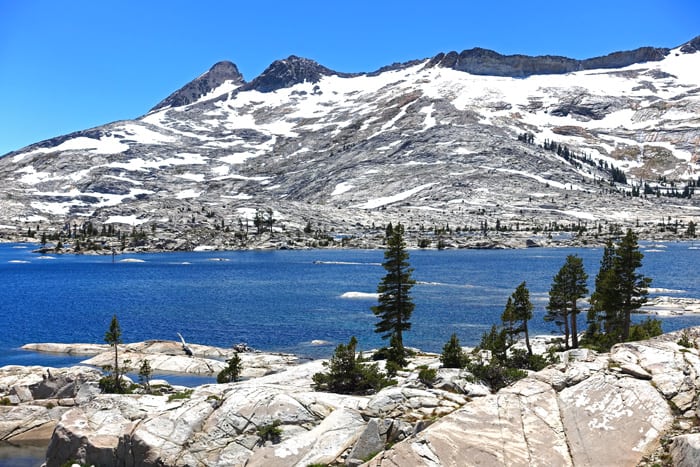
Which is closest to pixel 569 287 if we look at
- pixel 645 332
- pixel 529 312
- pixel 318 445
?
pixel 529 312

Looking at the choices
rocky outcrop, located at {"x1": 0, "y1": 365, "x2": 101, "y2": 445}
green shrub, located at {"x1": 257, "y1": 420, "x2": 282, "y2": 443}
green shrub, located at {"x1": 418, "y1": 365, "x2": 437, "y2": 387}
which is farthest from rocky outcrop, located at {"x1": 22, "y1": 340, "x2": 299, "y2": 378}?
green shrub, located at {"x1": 257, "y1": 420, "x2": 282, "y2": 443}

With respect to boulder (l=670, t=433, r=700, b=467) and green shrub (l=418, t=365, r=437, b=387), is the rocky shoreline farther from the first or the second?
green shrub (l=418, t=365, r=437, b=387)

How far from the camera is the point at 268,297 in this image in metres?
100

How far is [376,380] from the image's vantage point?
3095cm

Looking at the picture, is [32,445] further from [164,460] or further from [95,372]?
[164,460]

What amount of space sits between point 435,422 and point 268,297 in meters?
82.1

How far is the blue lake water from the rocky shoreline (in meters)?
32.4

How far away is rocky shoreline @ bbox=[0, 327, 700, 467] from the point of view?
1822cm

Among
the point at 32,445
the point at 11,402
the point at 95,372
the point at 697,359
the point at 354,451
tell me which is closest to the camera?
the point at 354,451

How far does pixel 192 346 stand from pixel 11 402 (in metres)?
24.1

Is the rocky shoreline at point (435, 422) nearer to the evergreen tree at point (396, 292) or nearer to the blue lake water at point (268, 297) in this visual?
the evergreen tree at point (396, 292)

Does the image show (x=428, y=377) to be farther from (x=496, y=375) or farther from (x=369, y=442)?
(x=369, y=442)

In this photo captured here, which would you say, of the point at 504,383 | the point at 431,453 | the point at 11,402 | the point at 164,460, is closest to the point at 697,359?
the point at 504,383

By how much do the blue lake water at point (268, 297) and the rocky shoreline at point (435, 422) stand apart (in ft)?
106
